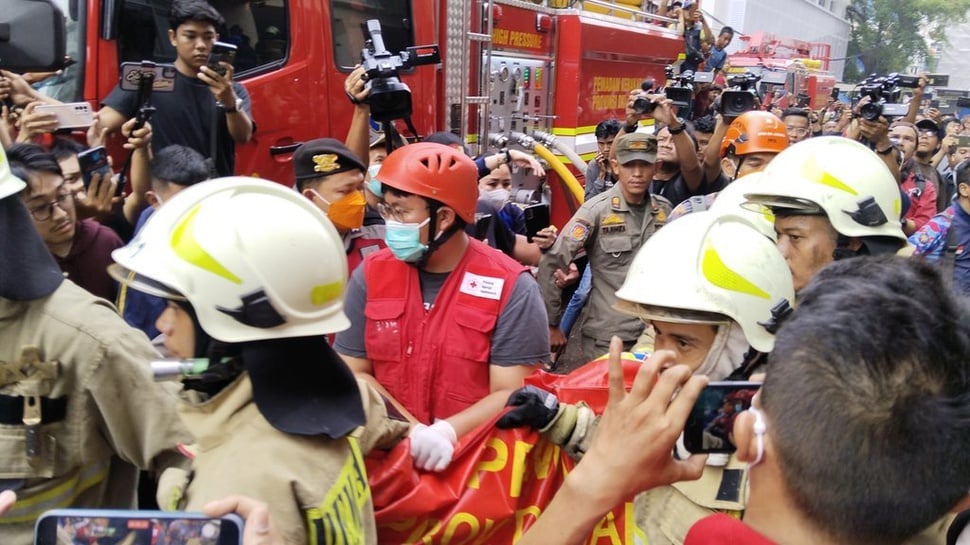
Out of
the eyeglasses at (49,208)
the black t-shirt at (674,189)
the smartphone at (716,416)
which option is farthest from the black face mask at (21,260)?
the black t-shirt at (674,189)

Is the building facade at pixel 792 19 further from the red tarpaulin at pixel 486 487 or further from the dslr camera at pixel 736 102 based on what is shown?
the red tarpaulin at pixel 486 487

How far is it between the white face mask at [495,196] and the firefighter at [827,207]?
6.49 ft

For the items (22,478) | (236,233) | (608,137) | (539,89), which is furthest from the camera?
(539,89)

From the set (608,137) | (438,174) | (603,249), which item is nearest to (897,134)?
(608,137)

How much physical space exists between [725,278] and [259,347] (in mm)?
1191

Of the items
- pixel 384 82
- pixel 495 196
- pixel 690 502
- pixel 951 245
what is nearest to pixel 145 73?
pixel 384 82

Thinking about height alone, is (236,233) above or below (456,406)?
above

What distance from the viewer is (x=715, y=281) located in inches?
79.2

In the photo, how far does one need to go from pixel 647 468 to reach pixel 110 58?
3.80 meters

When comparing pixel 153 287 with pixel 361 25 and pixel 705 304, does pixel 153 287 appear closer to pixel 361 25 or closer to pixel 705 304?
pixel 705 304

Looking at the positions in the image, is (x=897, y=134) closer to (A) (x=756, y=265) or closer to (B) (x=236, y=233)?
(A) (x=756, y=265)

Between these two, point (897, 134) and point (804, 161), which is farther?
point (897, 134)

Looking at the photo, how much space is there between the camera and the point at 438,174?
279 centimetres

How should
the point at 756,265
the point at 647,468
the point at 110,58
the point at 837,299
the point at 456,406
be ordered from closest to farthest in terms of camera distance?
1. the point at 837,299
2. the point at 647,468
3. the point at 756,265
4. the point at 456,406
5. the point at 110,58
